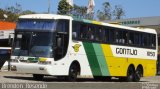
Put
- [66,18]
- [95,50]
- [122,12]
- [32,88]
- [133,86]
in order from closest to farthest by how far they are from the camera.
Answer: [32,88]
[133,86]
[66,18]
[95,50]
[122,12]

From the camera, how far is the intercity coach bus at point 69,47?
22531 mm

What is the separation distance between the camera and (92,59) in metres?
25.6

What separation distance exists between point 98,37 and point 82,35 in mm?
1666

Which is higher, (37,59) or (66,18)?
(66,18)

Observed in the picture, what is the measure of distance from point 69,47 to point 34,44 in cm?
172

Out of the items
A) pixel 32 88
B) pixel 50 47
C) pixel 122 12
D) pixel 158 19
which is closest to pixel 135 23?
pixel 158 19

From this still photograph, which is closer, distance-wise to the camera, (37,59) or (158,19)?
(37,59)

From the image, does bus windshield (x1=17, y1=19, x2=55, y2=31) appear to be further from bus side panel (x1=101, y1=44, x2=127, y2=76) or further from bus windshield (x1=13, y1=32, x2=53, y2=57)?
bus side panel (x1=101, y1=44, x2=127, y2=76)

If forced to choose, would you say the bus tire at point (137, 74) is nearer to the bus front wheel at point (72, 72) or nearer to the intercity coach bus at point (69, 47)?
the intercity coach bus at point (69, 47)

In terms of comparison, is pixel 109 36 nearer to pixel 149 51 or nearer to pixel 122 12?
pixel 149 51

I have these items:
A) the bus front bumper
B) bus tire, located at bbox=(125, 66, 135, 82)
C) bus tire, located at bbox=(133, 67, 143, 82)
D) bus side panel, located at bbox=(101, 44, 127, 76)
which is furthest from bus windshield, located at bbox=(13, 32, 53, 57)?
bus tire, located at bbox=(133, 67, 143, 82)

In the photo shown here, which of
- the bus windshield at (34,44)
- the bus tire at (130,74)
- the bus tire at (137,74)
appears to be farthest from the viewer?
the bus tire at (137,74)

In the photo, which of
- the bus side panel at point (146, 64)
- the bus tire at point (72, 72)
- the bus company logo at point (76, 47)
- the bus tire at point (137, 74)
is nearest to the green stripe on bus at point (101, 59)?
the bus company logo at point (76, 47)

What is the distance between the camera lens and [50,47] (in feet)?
73.3
